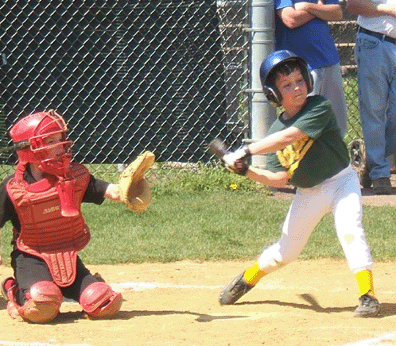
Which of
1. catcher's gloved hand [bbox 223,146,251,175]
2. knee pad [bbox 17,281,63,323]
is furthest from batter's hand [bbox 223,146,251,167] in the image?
knee pad [bbox 17,281,63,323]

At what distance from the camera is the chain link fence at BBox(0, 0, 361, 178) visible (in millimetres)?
8195

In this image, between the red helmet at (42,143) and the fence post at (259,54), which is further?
→ the fence post at (259,54)

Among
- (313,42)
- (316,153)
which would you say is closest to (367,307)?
(316,153)

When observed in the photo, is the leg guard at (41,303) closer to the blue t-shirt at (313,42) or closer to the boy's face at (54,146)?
the boy's face at (54,146)

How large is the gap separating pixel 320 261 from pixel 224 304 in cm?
125

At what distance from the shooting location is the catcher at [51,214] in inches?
180

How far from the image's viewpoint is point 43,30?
8.16m

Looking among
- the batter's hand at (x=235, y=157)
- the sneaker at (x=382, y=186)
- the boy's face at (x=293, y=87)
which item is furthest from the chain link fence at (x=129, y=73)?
the batter's hand at (x=235, y=157)

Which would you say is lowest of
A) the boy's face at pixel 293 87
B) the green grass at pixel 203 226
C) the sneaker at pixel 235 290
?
the green grass at pixel 203 226

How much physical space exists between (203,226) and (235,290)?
6.62ft

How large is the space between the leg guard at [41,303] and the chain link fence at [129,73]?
3.89 meters

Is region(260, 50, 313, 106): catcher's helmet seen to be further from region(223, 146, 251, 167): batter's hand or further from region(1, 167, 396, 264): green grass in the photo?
region(1, 167, 396, 264): green grass

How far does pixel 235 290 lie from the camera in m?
4.95

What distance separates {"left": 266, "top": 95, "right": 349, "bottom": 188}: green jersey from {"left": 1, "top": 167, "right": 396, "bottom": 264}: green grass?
154 cm
